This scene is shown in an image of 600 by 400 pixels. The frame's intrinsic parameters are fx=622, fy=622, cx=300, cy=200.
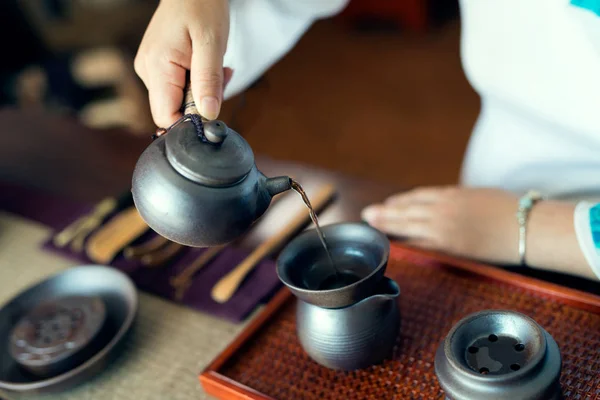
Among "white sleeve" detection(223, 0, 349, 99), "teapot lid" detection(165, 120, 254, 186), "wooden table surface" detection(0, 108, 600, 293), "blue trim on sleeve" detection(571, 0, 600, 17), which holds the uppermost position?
"blue trim on sleeve" detection(571, 0, 600, 17)

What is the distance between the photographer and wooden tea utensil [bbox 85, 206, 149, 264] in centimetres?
117

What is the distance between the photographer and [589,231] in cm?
90

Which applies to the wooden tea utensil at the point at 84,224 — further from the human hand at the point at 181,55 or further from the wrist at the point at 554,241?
the wrist at the point at 554,241

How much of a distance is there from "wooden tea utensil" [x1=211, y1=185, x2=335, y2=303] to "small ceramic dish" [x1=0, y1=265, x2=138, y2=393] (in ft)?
0.46

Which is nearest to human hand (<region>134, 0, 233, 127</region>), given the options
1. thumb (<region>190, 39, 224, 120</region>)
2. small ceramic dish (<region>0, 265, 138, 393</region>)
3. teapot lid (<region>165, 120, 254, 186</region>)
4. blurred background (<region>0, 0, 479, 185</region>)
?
thumb (<region>190, 39, 224, 120</region>)

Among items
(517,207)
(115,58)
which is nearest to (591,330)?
(517,207)

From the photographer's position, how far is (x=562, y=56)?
3.32ft

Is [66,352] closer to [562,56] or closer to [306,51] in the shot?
[562,56]

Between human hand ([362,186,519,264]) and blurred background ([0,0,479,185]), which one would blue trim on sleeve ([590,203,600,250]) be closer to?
human hand ([362,186,519,264])

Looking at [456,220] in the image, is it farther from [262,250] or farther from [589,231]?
[262,250]

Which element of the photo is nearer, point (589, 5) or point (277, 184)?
point (277, 184)

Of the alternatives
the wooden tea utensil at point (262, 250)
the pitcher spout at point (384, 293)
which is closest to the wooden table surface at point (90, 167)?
the wooden tea utensil at point (262, 250)

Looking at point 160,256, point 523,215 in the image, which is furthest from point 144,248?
point 523,215

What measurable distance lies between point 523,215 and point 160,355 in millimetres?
608
